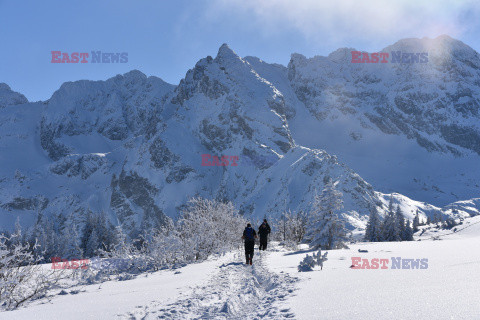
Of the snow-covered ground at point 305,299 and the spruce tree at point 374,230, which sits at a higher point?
the snow-covered ground at point 305,299

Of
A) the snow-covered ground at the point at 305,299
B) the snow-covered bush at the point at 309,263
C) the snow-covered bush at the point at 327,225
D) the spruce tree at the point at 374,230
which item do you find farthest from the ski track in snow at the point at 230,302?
the spruce tree at the point at 374,230

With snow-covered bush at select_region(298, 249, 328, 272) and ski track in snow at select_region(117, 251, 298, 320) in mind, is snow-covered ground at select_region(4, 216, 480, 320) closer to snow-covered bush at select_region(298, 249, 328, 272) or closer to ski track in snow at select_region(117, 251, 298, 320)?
ski track in snow at select_region(117, 251, 298, 320)

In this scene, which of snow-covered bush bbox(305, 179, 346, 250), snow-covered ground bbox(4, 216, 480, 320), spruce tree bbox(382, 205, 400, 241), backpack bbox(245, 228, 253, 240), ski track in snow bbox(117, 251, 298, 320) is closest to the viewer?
snow-covered ground bbox(4, 216, 480, 320)

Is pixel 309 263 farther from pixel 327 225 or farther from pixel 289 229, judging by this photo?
pixel 289 229

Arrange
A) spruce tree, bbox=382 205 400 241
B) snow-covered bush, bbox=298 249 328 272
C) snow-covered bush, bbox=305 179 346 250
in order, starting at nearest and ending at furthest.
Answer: snow-covered bush, bbox=298 249 328 272
snow-covered bush, bbox=305 179 346 250
spruce tree, bbox=382 205 400 241

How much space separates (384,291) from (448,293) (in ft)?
3.32

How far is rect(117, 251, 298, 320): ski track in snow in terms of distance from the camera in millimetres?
5539

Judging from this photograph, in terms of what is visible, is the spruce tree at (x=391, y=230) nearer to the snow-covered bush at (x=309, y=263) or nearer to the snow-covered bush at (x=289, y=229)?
the snow-covered bush at (x=289, y=229)

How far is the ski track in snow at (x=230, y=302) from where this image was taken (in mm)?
5539

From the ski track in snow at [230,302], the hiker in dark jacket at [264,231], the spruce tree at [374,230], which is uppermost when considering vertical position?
the hiker in dark jacket at [264,231]

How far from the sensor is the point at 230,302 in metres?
6.40

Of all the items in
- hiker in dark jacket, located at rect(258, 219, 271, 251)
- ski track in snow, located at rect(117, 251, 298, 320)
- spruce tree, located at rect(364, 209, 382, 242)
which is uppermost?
hiker in dark jacket, located at rect(258, 219, 271, 251)

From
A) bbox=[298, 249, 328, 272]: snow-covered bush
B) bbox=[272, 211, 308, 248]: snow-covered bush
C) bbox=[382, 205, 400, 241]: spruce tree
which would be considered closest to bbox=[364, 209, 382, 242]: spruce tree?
bbox=[382, 205, 400, 241]: spruce tree

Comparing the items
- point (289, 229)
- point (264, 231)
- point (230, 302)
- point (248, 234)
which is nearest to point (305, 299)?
point (230, 302)
